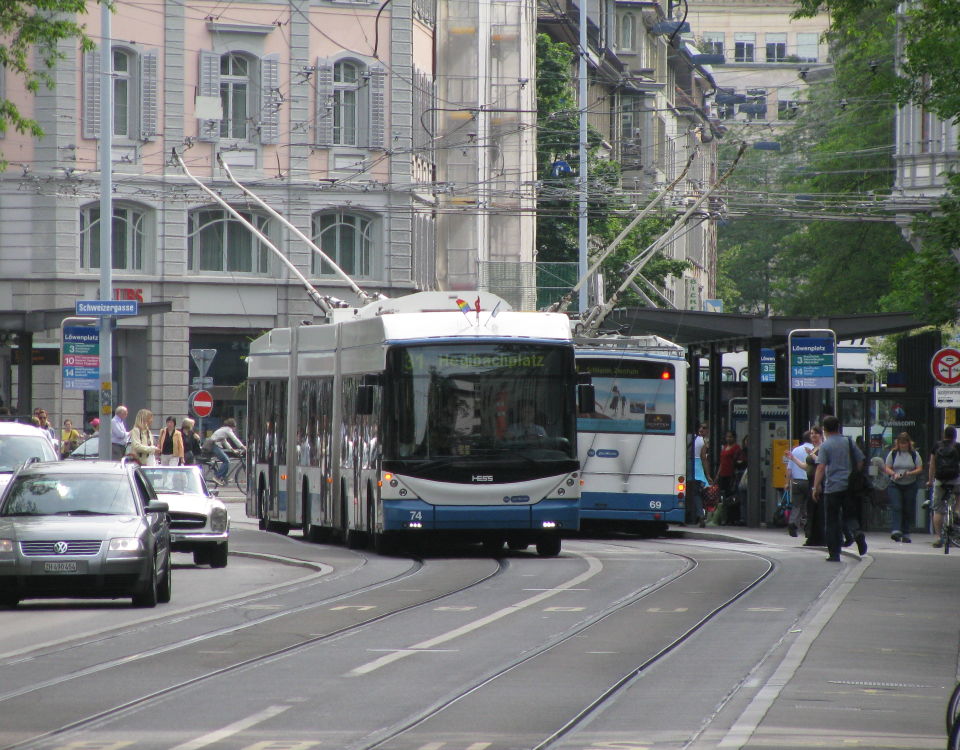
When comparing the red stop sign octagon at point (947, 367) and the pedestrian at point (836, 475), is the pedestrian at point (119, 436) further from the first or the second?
the pedestrian at point (836, 475)

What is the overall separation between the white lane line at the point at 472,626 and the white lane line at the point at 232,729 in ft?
5.61

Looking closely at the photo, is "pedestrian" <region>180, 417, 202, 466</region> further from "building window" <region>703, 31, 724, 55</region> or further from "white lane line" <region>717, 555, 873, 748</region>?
"building window" <region>703, 31, 724, 55</region>

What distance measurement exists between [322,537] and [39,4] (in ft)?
28.7

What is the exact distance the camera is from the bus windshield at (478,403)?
23297mm

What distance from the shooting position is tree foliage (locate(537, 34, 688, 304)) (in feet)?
202

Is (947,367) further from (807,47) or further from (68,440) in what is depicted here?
(807,47)

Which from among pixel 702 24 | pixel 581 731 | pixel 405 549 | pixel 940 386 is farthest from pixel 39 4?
pixel 702 24

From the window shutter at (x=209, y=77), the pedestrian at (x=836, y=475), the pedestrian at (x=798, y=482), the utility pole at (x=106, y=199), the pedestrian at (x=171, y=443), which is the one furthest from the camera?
the window shutter at (x=209, y=77)

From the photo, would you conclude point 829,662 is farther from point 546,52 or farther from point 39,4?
point 546,52

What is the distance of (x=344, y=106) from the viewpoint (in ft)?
166

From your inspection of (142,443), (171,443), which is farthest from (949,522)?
(171,443)

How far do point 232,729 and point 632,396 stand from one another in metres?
21.2

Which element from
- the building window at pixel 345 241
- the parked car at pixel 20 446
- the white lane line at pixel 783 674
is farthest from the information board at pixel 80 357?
the building window at pixel 345 241

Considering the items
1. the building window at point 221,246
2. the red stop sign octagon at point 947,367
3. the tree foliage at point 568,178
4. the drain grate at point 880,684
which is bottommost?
the drain grate at point 880,684
